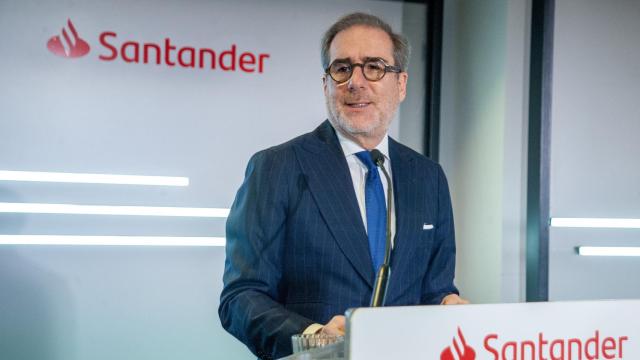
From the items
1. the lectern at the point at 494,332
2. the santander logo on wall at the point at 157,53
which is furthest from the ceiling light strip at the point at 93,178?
the lectern at the point at 494,332

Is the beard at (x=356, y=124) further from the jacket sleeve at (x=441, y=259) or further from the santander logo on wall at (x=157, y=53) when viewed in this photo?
the santander logo on wall at (x=157, y=53)

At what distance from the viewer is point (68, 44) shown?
3.03 metres

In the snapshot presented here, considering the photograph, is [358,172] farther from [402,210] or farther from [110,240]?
[110,240]

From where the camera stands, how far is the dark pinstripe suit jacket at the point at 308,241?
1506 millimetres

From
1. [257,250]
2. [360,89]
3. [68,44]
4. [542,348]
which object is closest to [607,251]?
[360,89]

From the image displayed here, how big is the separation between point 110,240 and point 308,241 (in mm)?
1771

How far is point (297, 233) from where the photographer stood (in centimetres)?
155

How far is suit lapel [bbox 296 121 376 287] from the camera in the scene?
152 cm

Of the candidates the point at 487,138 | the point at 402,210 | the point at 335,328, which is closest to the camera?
the point at 335,328

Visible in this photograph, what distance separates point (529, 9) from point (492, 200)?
3.11 feet

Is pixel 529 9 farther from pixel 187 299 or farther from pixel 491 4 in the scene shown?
pixel 187 299

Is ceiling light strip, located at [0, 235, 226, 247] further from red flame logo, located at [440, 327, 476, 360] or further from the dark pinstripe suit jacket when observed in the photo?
red flame logo, located at [440, 327, 476, 360]

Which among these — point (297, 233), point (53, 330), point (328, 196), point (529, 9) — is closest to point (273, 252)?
point (297, 233)

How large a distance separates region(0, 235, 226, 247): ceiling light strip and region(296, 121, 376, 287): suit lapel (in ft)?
5.32
